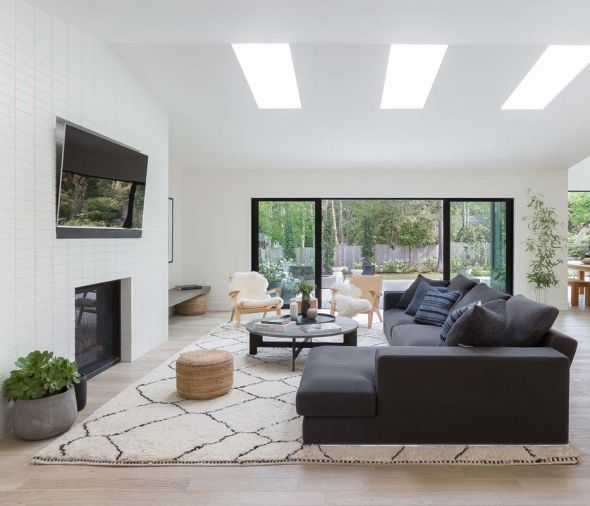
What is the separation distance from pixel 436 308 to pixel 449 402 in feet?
6.34

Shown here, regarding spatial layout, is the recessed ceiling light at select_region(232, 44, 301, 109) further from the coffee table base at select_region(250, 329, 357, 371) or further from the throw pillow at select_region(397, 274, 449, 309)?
the coffee table base at select_region(250, 329, 357, 371)

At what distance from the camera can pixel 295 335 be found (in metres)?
4.16

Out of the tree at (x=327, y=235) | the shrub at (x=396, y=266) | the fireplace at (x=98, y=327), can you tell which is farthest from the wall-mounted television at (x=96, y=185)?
the shrub at (x=396, y=266)

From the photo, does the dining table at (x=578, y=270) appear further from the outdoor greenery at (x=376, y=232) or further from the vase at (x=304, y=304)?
the vase at (x=304, y=304)

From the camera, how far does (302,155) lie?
720 centimetres

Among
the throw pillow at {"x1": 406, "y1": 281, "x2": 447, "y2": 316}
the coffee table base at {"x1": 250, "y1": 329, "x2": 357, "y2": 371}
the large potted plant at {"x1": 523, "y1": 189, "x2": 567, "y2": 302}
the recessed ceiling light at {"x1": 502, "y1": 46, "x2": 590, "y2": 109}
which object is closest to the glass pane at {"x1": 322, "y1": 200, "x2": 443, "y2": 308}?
the large potted plant at {"x1": 523, "y1": 189, "x2": 567, "y2": 302}

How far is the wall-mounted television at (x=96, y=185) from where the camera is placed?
133 inches

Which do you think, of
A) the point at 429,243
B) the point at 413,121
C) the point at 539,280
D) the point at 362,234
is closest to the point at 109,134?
the point at 413,121

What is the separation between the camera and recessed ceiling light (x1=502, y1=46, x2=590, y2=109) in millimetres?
4845

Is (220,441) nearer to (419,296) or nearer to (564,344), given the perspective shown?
(564,344)

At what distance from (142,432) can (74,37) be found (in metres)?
3.08

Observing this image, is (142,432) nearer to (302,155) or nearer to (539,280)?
(302,155)

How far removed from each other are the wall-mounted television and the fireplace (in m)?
0.56

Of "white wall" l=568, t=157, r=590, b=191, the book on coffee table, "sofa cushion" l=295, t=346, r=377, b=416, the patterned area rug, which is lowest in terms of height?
the patterned area rug
